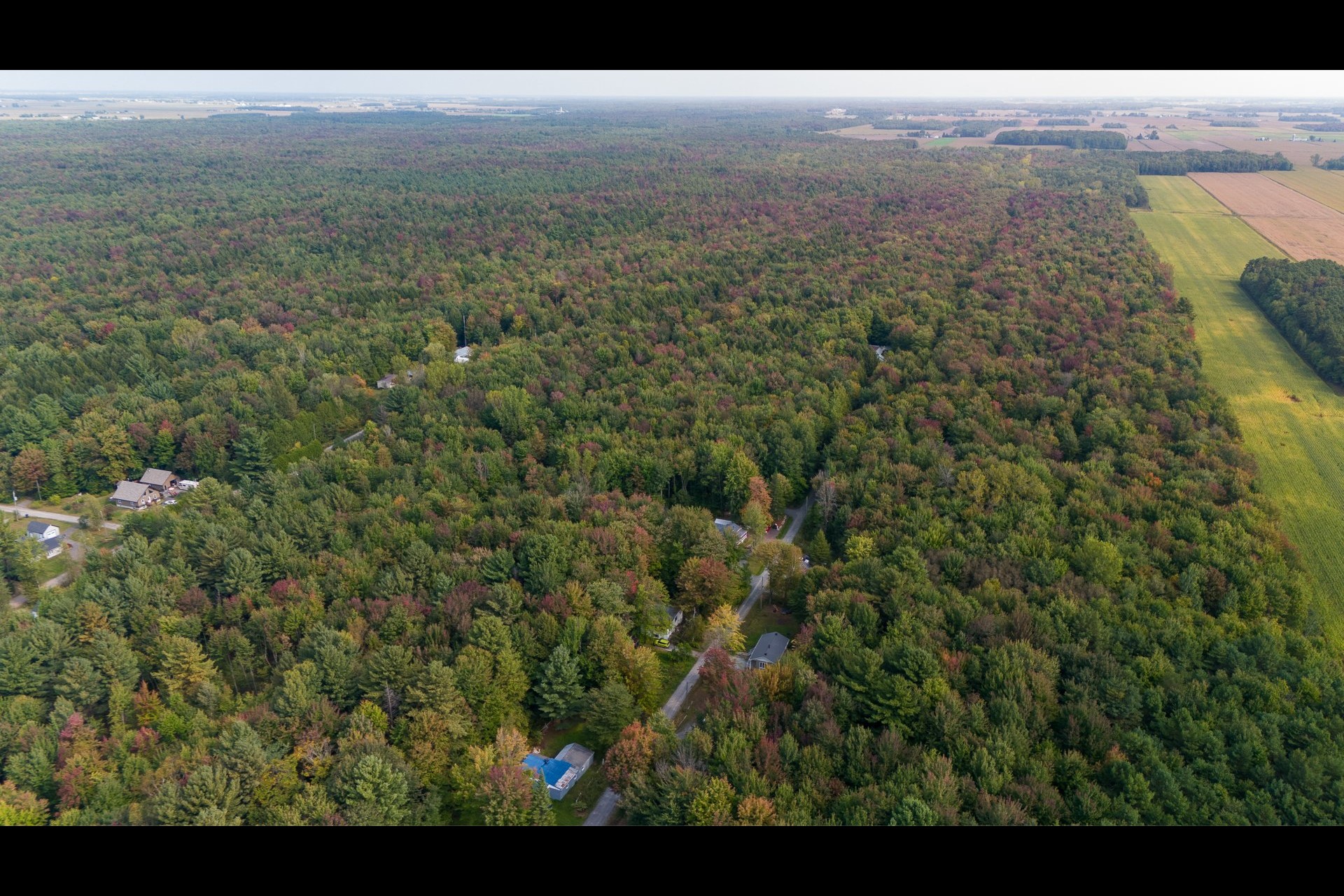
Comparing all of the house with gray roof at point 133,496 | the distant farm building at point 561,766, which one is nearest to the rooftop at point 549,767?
the distant farm building at point 561,766

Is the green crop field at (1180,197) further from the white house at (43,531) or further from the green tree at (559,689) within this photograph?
the white house at (43,531)

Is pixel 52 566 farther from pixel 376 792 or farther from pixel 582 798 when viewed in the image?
pixel 582 798

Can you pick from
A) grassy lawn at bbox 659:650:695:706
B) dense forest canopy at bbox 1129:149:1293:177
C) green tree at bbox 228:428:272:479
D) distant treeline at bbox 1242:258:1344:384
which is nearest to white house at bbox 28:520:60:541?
green tree at bbox 228:428:272:479

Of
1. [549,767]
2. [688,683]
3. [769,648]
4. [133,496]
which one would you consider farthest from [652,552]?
[133,496]

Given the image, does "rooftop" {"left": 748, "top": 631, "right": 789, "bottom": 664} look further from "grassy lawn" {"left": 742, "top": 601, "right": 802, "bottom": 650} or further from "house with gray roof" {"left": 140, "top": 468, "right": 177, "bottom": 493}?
"house with gray roof" {"left": 140, "top": 468, "right": 177, "bottom": 493}

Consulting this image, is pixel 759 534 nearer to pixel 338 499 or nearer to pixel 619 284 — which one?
pixel 338 499

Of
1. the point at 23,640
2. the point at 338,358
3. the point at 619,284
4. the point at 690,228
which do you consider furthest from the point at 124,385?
the point at 690,228
